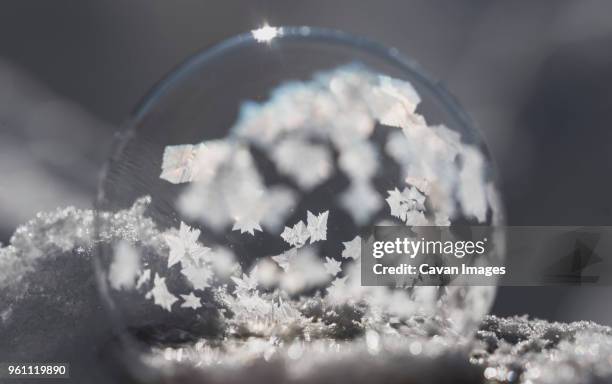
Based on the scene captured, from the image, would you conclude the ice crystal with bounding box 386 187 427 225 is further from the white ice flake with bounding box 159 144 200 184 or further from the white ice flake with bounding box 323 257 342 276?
the white ice flake with bounding box 159 144 200 184

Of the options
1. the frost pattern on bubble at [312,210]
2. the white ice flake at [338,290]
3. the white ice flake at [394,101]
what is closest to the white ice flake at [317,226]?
the frost pattern on bubble at [312,210]

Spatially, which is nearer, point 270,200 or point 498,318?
point 270,200

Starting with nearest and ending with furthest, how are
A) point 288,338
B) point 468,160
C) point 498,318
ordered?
point 288,338
point 468,160
point 498,318

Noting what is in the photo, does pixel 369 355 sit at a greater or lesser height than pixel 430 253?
lesser

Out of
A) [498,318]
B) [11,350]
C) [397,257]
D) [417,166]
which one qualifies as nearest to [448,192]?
[417,166]

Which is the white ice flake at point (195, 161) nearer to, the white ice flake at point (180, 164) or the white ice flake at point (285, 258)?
the white ice flake at point (180, 164)

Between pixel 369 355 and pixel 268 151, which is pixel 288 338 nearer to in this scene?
pixel 369 355

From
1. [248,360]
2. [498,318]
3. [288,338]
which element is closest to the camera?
[248,360]
